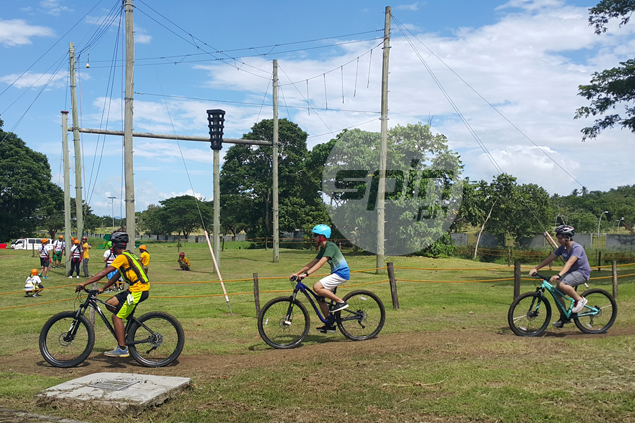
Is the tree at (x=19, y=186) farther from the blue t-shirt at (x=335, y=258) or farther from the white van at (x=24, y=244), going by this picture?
the blue t-shirt at (x=335, y=258)

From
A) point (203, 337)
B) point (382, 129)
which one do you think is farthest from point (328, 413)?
point (382, 129)

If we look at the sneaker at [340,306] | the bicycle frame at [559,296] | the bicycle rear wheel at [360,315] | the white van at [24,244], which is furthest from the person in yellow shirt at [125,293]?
the white van at [24,244]

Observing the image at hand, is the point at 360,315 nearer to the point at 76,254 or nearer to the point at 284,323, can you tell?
the point at 284,323

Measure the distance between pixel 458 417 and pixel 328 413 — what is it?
1.27 meters

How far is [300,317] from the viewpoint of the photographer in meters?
8.83

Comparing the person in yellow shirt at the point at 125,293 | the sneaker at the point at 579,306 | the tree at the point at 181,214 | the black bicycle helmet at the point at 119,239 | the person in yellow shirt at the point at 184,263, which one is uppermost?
the tree at the point at 181,214

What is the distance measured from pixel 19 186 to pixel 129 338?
55.7m

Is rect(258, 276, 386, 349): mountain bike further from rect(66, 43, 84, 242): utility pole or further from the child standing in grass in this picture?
rect(66, 43, 84, 242): utility pole

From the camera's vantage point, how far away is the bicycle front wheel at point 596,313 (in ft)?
31.0


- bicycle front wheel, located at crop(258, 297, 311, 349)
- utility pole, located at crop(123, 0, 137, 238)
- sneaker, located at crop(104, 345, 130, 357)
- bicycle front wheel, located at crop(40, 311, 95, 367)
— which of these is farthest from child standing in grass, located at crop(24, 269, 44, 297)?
bicycle front wheel, located at crop(258, 297, 311, 349)

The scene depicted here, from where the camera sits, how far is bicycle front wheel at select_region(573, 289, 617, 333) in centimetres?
946

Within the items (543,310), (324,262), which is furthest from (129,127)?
(543,310)

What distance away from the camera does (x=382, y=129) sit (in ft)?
80.0

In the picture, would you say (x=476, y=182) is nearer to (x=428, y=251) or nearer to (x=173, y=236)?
(x=428, y=251)
